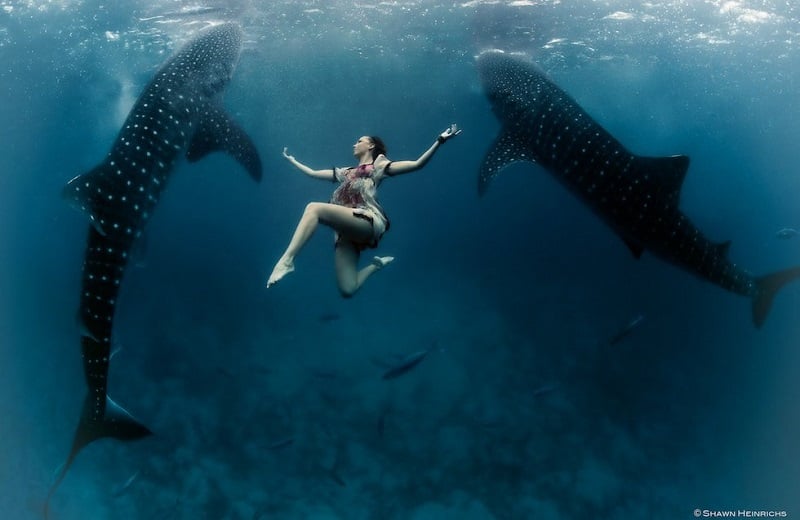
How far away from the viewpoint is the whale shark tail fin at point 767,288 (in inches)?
312

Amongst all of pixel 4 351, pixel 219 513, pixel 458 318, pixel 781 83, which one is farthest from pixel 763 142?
pixel 4 351

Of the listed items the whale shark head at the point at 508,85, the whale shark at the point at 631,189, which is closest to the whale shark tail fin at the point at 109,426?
the whale shark at the point at 631,189

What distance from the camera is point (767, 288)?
7.97m

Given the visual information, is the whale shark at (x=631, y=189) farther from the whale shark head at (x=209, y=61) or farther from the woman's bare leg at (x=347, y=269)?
the whale shark head at (x=209, y=61)

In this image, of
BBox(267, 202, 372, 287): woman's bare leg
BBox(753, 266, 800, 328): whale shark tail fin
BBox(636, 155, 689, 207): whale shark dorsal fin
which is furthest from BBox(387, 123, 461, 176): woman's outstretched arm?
BBox(753, 266, 800, 328): whale shark tail fin

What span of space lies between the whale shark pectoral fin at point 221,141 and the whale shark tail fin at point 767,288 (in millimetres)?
8345

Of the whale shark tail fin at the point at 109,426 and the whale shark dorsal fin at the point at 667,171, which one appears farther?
the whale shark dorsal fin at the point at 667,171

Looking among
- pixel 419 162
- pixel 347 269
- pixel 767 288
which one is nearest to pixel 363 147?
pixel 419 162

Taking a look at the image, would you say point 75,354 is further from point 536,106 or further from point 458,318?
point 536,106

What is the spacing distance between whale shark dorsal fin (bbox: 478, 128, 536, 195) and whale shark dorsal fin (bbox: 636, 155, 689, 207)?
2.39 meters

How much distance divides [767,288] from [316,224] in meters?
7.38

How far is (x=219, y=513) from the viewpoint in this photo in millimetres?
14281

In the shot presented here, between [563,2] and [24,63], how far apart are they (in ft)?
63.3

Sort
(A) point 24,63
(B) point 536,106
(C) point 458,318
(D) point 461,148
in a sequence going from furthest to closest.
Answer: (D) point 461,148, (C) point 458,318, (A) point 24,63, (B) point 536,106
